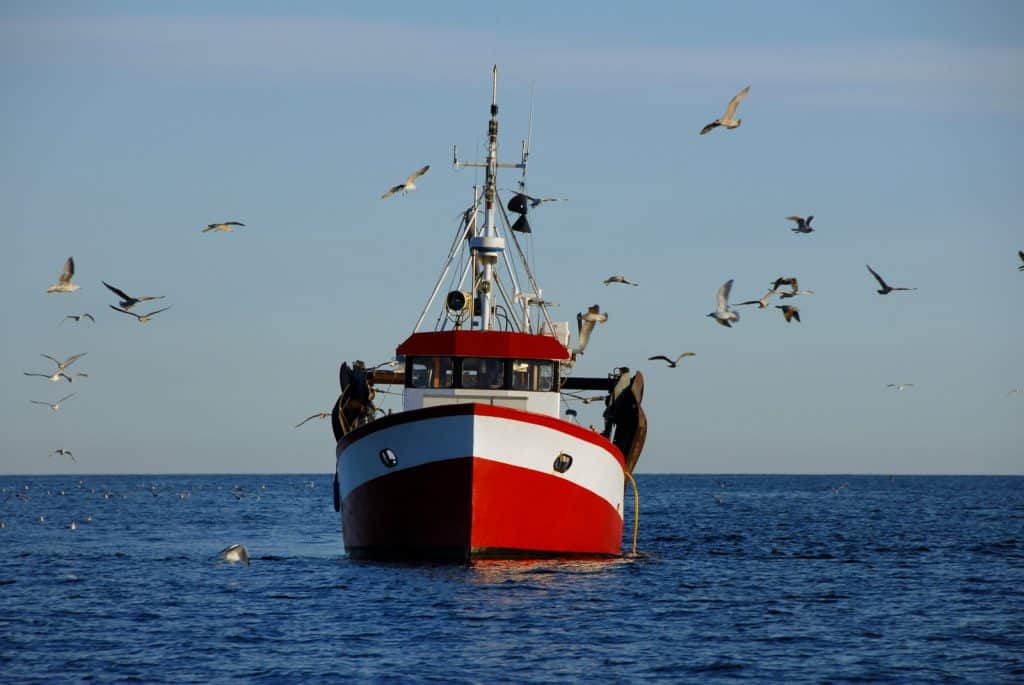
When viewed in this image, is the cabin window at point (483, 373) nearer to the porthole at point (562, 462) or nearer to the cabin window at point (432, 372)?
the cabin window at point (432, 372)

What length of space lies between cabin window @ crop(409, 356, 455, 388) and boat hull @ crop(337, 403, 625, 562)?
8.30 ft


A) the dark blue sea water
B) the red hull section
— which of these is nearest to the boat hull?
the red hull section

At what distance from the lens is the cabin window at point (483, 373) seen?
37.3 m

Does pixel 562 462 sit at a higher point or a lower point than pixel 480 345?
lower

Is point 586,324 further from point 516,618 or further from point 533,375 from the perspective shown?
point 516,618

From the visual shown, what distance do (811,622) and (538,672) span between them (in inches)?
314

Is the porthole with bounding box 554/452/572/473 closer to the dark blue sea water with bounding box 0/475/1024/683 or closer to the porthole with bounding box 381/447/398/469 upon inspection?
the dark blue sea water with bounding box 0/475/1024/683

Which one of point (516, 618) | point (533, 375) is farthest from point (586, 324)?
point (516, 618)

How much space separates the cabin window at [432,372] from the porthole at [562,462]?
13.7ft

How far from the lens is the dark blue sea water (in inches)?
915

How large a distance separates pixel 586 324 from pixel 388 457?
423 inches

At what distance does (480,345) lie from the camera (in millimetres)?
37094

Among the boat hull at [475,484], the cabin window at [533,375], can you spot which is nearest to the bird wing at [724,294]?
the boat hull at [475,484]

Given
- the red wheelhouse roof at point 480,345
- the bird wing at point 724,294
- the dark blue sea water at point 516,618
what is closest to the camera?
the dark blue sea water at point 516,618
